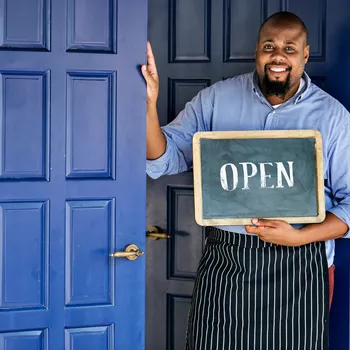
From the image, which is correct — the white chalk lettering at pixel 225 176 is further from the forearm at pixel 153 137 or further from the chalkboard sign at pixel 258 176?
the forearm at pixel 153 137

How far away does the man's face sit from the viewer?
251 cm

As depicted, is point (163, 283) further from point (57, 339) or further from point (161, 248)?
point (57, 339)

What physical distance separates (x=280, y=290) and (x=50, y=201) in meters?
0.96

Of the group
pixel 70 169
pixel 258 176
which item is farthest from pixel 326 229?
pixel 70 169

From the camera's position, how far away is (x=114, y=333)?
97.0 inches

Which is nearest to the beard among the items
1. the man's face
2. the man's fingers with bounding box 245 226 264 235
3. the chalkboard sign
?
the man's face

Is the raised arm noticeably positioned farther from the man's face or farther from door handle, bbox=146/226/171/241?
door handle, bbox=146/226/171/241

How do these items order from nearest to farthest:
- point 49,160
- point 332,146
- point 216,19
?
point 49,160, point 332,146, point 216,19

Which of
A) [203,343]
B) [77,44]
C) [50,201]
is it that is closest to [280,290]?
[203,343]

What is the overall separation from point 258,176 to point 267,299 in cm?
50

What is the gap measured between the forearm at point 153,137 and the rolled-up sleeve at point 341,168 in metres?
0.68

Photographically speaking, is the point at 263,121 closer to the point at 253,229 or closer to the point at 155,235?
the point at 253,229

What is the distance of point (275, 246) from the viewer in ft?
8.13

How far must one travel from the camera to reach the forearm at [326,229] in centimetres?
242
